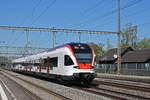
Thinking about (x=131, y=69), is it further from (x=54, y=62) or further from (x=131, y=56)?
(x=54, y=62)

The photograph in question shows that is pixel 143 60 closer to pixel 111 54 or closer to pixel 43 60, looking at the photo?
pixel 111 54

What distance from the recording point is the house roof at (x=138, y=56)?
4197 cm

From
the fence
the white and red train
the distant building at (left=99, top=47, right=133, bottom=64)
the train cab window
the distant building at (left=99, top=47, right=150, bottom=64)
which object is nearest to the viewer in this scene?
the white and red train

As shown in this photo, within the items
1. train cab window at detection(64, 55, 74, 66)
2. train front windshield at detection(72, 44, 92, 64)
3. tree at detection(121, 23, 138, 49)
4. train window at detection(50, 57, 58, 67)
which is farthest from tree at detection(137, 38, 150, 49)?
train cab window at detection(64, 55, 74, 66)

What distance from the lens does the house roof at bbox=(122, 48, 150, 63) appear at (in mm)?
41969

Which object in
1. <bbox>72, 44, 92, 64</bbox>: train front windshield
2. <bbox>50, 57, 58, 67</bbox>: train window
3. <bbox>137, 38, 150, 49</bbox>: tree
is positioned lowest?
<bbox>50, 57, 58, 67</bbox>: train window

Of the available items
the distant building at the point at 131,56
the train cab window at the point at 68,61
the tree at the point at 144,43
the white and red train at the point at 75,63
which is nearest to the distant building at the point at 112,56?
the distant building at the point at 131,56

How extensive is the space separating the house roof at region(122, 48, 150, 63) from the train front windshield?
2680 cm

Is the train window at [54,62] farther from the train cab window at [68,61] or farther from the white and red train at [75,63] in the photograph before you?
the train cab window at [68,61]

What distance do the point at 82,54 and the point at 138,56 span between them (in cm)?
3066

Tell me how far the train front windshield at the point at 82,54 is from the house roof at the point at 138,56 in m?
26.8

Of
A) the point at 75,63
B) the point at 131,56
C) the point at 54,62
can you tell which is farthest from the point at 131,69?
the point at 75,63

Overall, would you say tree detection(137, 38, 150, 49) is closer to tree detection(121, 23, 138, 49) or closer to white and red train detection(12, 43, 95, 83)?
tree detection(121, 23, 138, 49)

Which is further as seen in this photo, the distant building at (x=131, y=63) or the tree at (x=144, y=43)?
the tree at (x=144, y=43)
